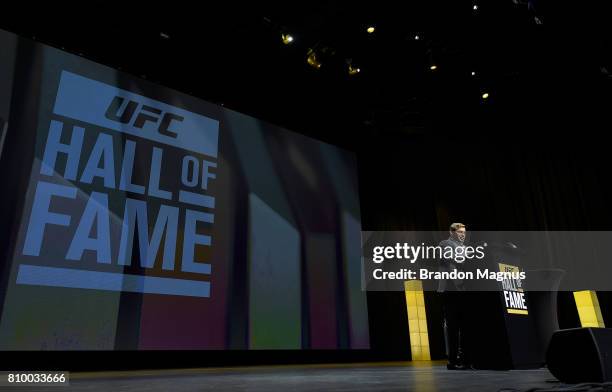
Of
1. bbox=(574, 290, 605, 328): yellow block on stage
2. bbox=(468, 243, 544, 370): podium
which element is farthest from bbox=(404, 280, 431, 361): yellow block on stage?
bbox=(468, 243, 544, 370): podium

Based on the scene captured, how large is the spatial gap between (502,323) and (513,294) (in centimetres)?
29

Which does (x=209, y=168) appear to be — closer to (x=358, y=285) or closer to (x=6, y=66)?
(x=6, y=66)

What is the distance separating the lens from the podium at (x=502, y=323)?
275 centimetres

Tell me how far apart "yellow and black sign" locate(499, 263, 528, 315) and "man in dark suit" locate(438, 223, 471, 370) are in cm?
29

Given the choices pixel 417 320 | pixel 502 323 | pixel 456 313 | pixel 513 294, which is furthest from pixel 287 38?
pixel 417 320

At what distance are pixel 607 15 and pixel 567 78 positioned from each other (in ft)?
3.46

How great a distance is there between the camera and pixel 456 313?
319 centimetres

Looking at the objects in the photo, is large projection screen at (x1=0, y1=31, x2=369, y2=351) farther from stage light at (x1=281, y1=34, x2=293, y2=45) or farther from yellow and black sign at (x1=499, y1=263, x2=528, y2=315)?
yellow and black sign at (x1=499, y1=263, x2=528, y2=315)

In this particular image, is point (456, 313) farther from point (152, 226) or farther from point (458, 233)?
point (152, 226)

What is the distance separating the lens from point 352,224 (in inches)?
228

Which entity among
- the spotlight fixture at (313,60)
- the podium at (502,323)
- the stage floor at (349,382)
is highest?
the spotlight fixture at (313,60)

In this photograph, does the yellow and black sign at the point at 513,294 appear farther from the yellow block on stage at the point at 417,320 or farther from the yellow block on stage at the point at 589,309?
the yellow block on stage at the point at 417,320

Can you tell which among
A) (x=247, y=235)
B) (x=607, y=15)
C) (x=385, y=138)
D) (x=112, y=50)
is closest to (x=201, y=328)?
(x=247, y=235)

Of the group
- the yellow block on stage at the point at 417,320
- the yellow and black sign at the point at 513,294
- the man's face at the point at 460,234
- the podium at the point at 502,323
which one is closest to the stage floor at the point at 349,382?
the podium at the point at 502,323
